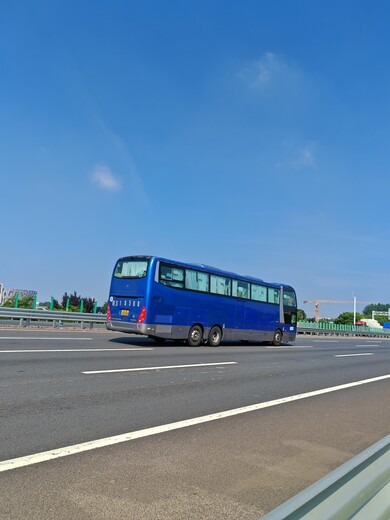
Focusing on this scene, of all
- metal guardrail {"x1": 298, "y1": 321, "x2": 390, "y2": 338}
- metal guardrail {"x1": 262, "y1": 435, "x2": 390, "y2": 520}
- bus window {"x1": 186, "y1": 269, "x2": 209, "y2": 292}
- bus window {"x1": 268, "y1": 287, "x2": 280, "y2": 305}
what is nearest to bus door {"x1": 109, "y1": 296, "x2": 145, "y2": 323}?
bus window {"x1": 186, "y1": 269, "x2": 209, "y2": 292}

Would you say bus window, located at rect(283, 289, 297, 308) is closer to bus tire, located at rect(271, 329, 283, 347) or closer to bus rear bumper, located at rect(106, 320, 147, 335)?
bus tire, located at rect(271, 329, 283, 347)

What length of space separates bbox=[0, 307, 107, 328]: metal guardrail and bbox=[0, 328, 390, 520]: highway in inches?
452

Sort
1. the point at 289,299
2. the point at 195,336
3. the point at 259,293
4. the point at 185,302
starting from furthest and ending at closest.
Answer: the point at 289,299, the point at 259,293, the point at 195,336, the point at 185,302

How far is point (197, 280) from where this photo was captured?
60.1ft

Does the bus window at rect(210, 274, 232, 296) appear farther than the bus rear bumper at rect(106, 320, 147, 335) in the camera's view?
Yes

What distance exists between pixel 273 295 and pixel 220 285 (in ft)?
15.3

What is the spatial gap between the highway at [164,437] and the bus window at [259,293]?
36.9 feet

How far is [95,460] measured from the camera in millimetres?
4168

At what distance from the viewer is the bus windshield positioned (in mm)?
16594

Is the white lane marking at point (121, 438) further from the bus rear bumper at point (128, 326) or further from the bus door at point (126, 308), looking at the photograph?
the bus door at point (126, 308)

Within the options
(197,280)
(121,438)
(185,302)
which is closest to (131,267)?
(185,302)

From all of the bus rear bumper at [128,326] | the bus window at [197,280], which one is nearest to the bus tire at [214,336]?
the bus window at [197,280]

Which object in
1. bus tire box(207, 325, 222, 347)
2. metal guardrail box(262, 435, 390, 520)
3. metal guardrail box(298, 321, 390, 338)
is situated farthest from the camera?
metal guardrail box(298, 321, 390, 338)

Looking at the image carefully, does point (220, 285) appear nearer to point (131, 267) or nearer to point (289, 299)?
point (131, 267)
